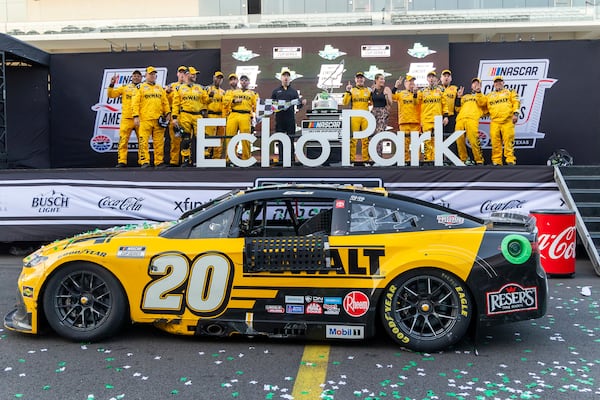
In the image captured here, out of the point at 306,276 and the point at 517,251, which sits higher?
the point at 517,251

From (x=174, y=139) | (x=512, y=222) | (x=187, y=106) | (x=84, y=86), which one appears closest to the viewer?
(x=512, y=222)

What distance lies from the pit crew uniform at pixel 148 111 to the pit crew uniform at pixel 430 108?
506 centimetres

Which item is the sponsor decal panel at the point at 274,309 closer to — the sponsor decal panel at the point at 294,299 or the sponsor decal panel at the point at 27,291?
the sponsor decal panel at the point at 294,299

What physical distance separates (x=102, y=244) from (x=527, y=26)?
30427 millimetres

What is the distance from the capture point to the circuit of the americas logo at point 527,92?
12.7m

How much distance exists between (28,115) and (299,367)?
1219cm

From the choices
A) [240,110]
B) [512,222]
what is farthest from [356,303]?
[240,110]

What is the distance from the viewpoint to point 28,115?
45.5 ft

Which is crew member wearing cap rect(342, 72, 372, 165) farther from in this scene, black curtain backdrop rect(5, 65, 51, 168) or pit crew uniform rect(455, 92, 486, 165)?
black curtain backdrop rect(5, 65, 51, 168)

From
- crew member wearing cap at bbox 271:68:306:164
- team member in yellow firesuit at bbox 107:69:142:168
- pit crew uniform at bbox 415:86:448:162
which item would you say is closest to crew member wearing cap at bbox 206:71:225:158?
crew member wearing cap at bbox 271:68:306:164

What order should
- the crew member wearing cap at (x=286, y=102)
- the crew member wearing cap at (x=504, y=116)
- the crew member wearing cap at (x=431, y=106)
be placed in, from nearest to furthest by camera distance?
the crew member wearing cap at (x=504, y=116), the crew member wearing cap at (x=431, y=106), the crew member wearing cap at (x=286, y=102)

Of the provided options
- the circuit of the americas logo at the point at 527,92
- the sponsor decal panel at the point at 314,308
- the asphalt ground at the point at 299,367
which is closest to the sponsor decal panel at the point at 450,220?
the asphalt ground at the point at 299,367

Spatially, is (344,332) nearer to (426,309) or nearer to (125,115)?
(426,309)

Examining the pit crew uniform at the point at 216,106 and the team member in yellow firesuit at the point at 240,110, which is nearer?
the team member in yellow firesuit at the point at 240,110
